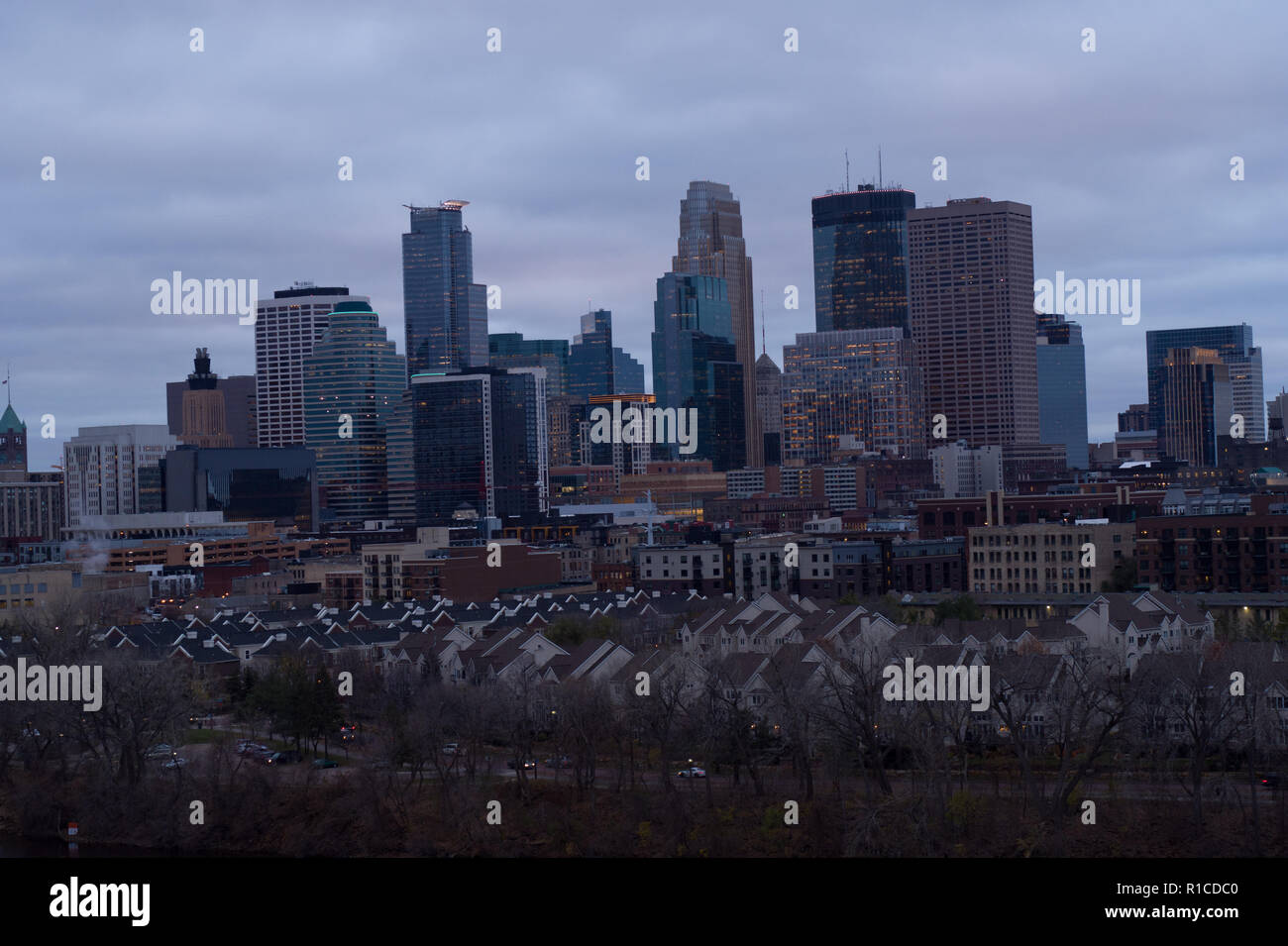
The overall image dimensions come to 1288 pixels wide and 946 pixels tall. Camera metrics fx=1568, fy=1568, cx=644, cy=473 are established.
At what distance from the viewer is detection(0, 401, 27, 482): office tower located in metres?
186

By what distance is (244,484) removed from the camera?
157 metres

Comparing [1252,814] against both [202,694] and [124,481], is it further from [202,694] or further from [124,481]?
[124,481]

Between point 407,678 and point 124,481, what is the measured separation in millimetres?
128429

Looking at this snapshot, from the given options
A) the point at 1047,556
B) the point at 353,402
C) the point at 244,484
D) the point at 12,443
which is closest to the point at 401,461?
the point at 353,402

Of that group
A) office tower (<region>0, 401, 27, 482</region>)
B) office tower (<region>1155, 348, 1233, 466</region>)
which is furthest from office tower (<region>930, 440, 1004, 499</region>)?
office tower (<region>0, 401, 27, 482</region>)

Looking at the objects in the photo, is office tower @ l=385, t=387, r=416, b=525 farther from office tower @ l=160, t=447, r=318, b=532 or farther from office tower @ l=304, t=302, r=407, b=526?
office tower @ l=160, t=447, r=318, b=532

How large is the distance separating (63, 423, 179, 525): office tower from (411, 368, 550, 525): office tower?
1080 inches

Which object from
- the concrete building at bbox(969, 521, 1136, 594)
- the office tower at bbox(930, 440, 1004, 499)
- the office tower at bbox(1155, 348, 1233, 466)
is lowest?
the concrete building at bbox(969, 521, 1136, 594)

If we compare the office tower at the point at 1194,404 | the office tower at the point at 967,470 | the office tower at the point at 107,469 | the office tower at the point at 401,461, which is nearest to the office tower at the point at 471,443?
the office tower at the point at 401,461

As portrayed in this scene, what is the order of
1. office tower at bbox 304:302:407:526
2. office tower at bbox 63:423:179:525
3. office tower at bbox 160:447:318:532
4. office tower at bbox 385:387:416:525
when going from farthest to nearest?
1. office tower at bbox 304:302:407:526
2. office tower at bbox 385:387:416:525
3. office tower at bbox 63:423:179:525
4. office tower at bbox 160:447:318:532

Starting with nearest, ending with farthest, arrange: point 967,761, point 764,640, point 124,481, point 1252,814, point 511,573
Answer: point 1252,814 < point 967,761 < point 764,640 < point 511,573 < point 124,481
